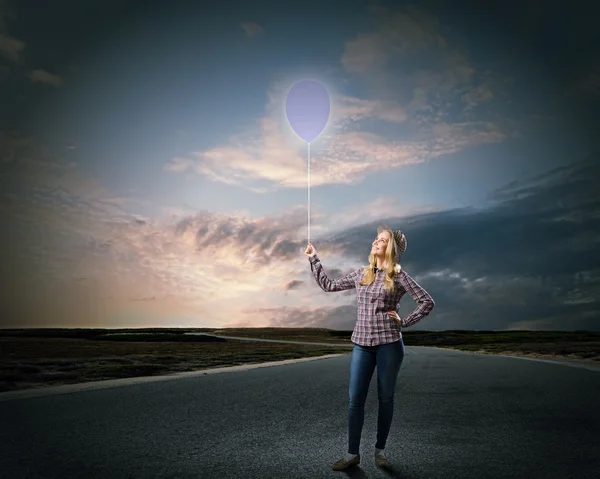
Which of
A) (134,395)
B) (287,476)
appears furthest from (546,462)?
(134,395)

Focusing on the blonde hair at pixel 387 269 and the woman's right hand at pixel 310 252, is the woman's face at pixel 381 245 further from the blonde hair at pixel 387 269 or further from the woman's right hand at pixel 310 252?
the woman's right hand at pixel 310 252

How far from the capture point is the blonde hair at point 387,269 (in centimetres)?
533

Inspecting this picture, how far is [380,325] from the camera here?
17.3 ft

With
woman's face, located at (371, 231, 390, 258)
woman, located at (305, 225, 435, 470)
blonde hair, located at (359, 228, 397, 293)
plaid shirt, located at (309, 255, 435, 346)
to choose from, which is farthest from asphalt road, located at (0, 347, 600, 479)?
woman's face, located at (371, 231, 390, 258)

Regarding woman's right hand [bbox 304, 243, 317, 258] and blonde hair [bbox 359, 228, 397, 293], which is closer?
blonde hair [bbox 359, 228, 397, 293]

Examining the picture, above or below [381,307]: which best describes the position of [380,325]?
below

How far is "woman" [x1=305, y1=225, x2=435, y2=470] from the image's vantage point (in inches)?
208

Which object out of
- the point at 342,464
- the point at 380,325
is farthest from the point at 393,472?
the point at 380,325

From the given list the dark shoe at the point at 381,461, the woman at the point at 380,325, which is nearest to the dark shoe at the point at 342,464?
the woman at the point at 380,325

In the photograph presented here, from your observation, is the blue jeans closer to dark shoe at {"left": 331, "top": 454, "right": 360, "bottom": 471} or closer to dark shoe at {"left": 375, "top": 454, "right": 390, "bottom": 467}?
dark shoe at {"left": 331, "top": 454, "right": 360, "bottom": 471}

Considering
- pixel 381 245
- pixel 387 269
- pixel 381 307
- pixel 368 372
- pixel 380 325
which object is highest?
pixel 381 245

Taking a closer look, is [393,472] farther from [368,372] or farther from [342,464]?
[368,372]

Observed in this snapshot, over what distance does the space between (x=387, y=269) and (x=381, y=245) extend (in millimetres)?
265

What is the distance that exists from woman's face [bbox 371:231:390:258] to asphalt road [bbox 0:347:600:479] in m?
2.05
